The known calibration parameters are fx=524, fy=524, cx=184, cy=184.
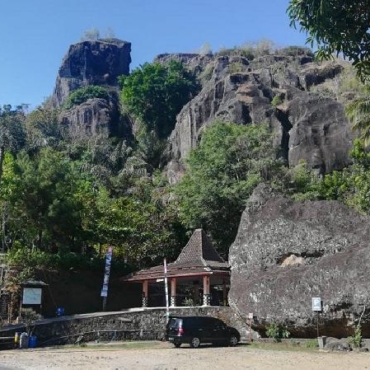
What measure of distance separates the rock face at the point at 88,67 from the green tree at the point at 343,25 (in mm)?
84093

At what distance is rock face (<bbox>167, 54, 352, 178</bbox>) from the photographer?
50562mm

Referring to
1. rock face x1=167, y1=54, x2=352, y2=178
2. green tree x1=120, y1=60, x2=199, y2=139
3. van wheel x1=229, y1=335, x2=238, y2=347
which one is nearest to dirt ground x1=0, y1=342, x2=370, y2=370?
van wheel x1=229, y1=335, x2=238, y2=347

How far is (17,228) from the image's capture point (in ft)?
117

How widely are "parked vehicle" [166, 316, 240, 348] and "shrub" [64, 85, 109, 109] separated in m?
63.2

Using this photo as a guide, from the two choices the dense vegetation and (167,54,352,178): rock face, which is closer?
the dense vegetation

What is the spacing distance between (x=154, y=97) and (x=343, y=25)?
61.2m

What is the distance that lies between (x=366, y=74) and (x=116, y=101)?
7379cm

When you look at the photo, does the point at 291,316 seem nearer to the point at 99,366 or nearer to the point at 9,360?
the point at 99,366

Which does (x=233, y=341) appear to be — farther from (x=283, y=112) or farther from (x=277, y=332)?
(x=283, y=112)

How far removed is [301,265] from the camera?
2338 cm

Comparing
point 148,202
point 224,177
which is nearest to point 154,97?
point 148,202

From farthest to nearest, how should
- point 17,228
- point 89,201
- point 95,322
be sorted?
point 89,201 → point 17,228 → point 95,322

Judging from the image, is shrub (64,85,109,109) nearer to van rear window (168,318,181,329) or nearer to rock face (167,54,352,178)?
rock face (167,54,352,178)

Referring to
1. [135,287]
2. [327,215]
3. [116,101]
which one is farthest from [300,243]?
[116,101]
